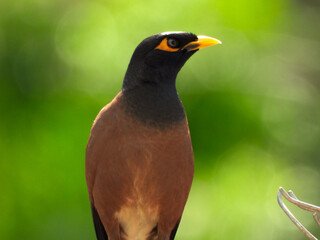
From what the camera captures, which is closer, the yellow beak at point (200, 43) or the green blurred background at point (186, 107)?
the yellow beak at point (200, 43)

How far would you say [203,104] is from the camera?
3168mm

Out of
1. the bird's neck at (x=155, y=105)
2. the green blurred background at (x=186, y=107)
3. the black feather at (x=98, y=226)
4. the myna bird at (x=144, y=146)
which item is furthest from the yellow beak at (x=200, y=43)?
the green blurred background at (x=186, y=107)

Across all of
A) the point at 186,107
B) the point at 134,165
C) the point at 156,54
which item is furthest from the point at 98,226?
the point at 186,107

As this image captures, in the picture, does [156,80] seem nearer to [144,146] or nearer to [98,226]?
[144,146]

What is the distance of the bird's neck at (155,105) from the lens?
145cm

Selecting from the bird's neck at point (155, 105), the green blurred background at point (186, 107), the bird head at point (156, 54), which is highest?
the bird head at point (156, 54)

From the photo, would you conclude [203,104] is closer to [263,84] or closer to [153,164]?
[263,84]

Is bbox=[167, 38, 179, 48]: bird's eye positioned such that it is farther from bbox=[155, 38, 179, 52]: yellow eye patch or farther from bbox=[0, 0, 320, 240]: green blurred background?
bbox=[0, 0, 320, 240]: green blurred background

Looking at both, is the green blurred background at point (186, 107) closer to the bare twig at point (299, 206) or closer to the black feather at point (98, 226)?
the black feather at point (98, 226)

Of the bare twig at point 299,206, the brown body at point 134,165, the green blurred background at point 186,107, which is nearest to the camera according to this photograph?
the bare twig at point 299,206

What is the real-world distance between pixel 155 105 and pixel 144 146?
0.10m

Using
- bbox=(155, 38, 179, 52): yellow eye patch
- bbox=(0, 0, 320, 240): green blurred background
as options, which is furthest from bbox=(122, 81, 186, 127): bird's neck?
bbox=(0, 0, 320, 240): green blurred background

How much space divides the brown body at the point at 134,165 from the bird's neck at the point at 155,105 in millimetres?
14

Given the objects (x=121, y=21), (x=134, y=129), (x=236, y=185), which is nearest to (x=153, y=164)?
(x=134, y=129)
